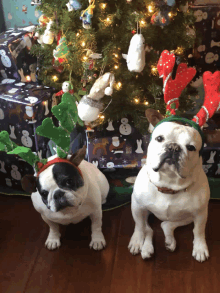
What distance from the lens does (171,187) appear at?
3.58 ft

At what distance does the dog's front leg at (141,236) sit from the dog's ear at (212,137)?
59 cm

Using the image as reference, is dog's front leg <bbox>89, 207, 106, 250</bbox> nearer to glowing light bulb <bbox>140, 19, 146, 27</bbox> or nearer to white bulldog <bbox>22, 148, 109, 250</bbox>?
white bulldog <bbox>22, 148, 109, 250</bbox>

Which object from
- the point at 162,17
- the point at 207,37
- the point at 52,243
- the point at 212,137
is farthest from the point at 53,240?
the point at 207,37

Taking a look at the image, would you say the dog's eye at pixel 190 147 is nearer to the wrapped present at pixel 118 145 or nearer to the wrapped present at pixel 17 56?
the wrapped present at pixel 118 145

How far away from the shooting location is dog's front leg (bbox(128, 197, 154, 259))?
4.28 ft

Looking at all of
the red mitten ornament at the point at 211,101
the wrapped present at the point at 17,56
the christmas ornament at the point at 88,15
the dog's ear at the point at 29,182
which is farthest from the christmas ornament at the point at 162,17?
the dog's ear at the point at 29,182

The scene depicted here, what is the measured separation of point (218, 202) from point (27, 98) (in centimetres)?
A: 111

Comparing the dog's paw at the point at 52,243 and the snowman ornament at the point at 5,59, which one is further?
the snowman ornament at the point at 5,59

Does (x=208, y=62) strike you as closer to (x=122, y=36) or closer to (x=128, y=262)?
(x=122, y=36)

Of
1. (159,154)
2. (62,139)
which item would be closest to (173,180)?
(159,154)

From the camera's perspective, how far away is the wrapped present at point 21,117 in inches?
60.4

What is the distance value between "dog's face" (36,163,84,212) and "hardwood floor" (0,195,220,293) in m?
0.36

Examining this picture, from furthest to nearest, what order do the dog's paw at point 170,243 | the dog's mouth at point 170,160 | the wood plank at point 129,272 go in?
the dog's paw at point 170,243 → the wood plank at point 129,272 → the dog's mouth at point 170,160

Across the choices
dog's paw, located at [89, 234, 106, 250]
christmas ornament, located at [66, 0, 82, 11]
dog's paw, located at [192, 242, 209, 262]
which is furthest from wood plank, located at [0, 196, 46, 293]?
christmas ornament, located at [66, 0, 82, 11]
